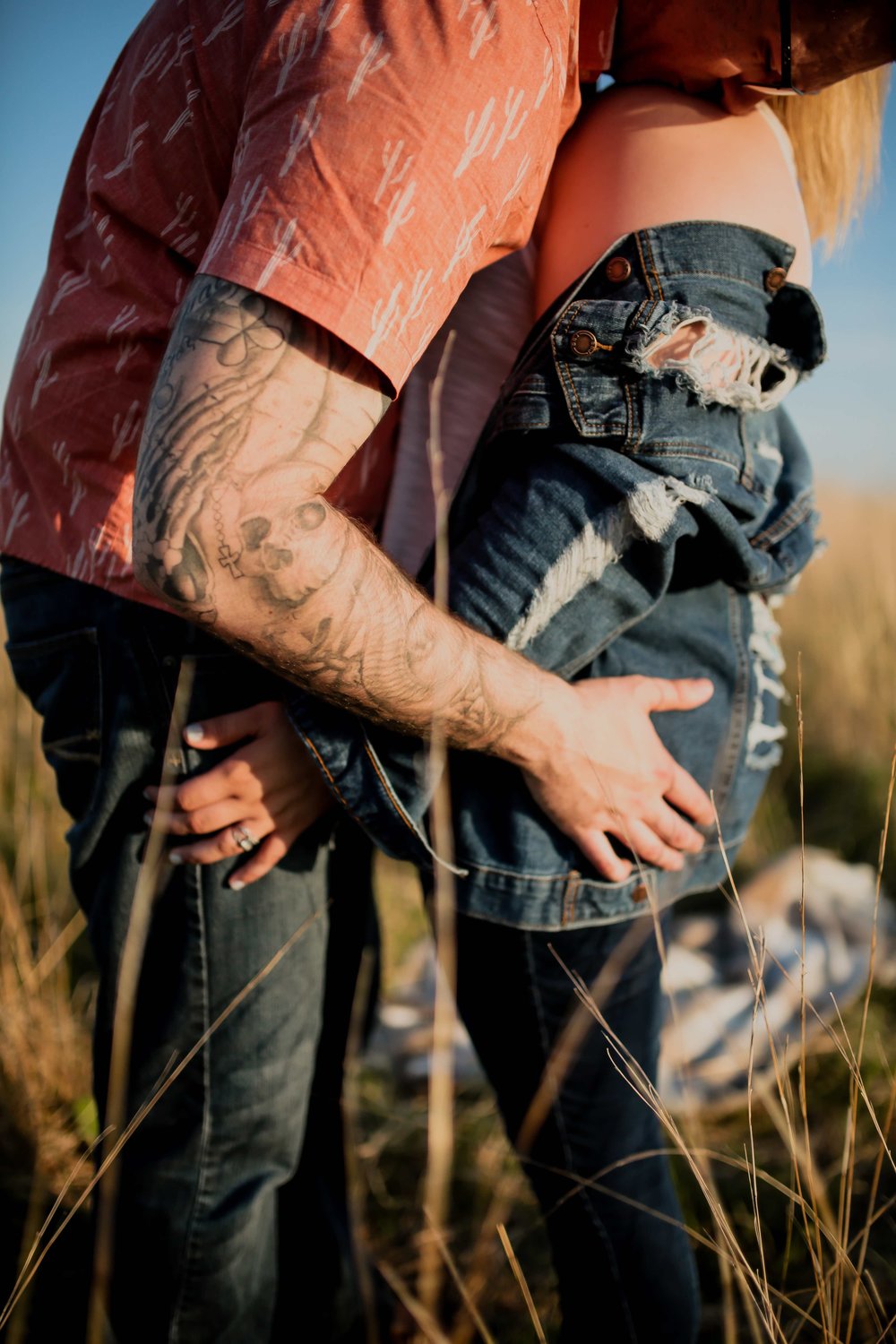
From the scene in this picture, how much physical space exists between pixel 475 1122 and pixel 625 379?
6.63 feet

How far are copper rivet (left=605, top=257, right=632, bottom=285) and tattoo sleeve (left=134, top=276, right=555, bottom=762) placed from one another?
0.33 metres

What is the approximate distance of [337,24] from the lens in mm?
796

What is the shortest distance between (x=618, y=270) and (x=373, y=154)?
338 millimetres

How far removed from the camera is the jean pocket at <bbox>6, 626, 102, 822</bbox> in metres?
1.13

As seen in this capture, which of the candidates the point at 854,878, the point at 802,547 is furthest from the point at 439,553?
the point at 854,878

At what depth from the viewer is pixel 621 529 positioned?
1015 mm

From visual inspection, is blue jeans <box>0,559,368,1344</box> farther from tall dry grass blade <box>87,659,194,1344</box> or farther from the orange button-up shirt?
the orange button-up shirt

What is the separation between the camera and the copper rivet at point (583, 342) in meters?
1.00

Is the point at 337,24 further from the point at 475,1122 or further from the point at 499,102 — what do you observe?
the point at 475,1122

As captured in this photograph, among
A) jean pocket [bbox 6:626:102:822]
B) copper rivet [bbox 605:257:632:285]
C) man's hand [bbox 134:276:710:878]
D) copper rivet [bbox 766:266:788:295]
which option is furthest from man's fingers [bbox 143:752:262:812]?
copper rivet [bbox 766:266:788:295]

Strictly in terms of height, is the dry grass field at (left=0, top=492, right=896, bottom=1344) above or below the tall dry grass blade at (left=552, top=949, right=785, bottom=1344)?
below

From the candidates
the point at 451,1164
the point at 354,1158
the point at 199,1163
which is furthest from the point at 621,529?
the point at 451,1164

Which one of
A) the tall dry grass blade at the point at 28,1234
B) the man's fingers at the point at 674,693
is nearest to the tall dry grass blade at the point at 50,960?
the tall dry grass blade at the point at 28,1234

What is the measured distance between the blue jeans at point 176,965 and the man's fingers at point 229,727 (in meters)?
0.02
